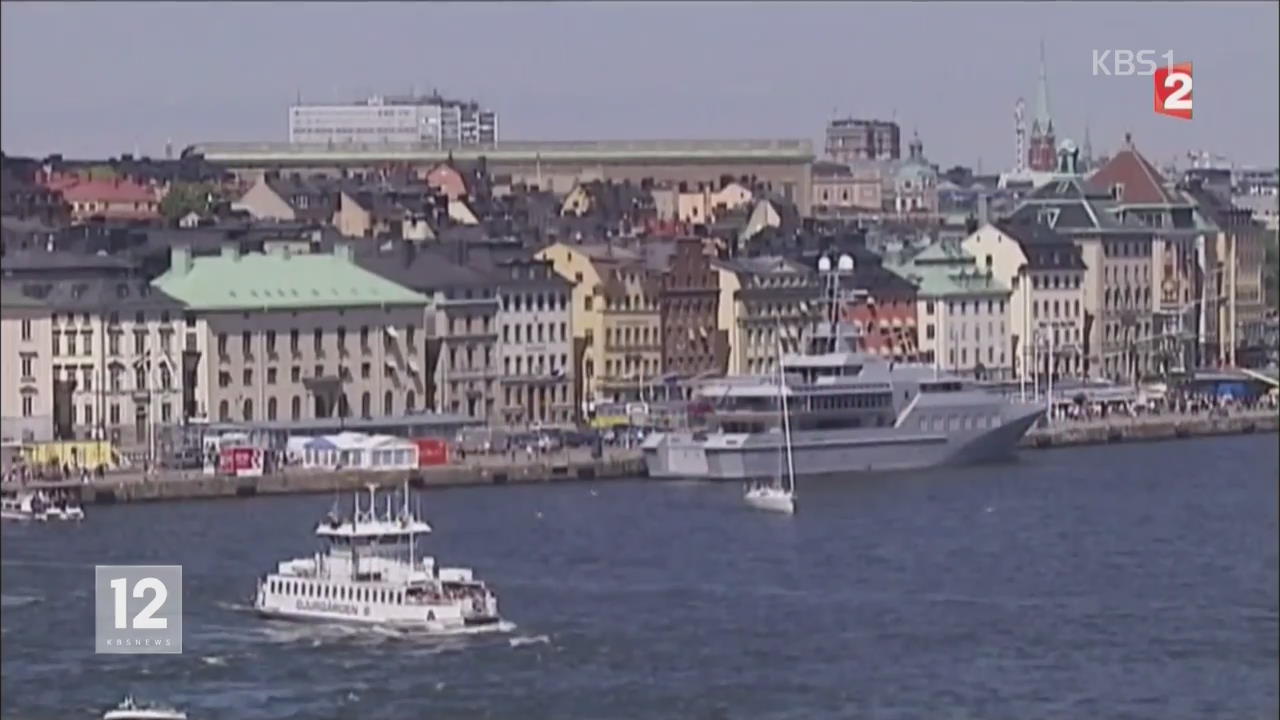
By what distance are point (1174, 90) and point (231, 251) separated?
14219 millimetres

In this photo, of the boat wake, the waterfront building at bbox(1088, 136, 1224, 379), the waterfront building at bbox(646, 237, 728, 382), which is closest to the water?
the boat wake

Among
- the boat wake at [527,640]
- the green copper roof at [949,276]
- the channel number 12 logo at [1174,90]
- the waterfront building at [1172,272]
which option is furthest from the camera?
the waterfront building at [1172,272]

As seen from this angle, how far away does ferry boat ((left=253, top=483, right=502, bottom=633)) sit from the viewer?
943cm

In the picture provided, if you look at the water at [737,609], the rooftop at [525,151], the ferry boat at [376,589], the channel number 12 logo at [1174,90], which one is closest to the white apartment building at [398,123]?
the rooftop at [525,151]

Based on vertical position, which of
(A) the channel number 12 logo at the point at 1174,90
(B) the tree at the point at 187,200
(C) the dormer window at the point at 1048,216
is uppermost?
(B) the tree at the point at 187,200

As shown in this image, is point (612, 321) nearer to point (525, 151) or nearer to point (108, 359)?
point (108, 359)

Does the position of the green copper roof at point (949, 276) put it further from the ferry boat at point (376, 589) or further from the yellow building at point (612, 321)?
the ferry boat at point (376, 589)

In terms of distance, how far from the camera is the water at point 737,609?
303 inches

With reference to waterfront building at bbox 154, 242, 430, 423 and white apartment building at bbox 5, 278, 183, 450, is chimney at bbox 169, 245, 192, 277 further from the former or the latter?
white apartment building at bbox 5, 278, 183, 450

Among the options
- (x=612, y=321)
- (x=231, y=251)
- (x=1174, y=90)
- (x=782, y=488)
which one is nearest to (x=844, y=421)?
(x=782, y=488)

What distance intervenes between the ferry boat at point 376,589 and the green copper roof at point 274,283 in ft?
22.8

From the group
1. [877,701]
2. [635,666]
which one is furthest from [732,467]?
[877,701]

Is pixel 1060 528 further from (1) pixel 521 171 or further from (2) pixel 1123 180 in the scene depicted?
(1) pixel 521 171

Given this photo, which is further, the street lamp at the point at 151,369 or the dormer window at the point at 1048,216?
the dormer window at the point at 1048,216
